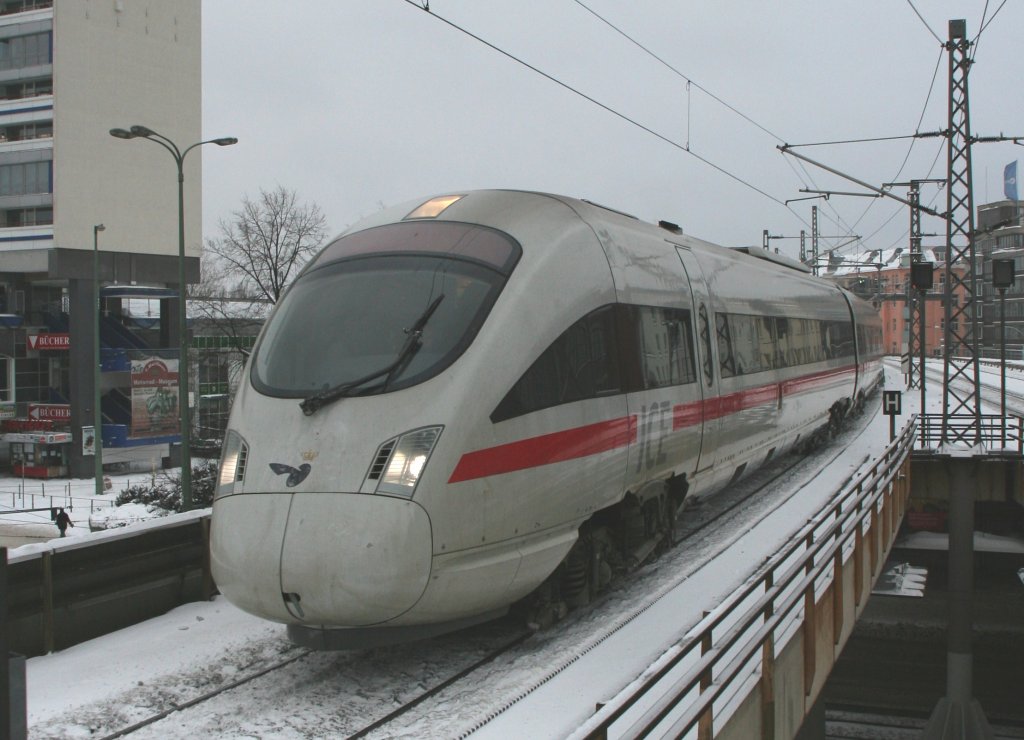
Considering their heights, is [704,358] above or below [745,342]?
below

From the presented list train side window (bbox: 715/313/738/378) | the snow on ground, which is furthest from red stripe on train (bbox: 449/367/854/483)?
the snow on ground

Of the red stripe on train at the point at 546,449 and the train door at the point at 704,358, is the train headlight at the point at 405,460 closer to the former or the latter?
the red stripe on train at the point at 546,449

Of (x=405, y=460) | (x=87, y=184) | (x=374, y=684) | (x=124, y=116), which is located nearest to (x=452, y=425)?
(x=405, y=460)

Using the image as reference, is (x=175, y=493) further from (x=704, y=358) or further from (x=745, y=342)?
(x=704, y=358)

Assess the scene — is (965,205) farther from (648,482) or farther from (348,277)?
(348,277)

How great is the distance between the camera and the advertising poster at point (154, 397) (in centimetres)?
4216

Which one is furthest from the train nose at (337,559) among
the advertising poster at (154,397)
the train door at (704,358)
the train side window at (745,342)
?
the advertising poster at (154,397)

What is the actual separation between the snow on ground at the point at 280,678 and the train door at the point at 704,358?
7.11ft

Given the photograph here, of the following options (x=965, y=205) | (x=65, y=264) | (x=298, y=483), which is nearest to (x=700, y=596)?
(x=298, y=483)

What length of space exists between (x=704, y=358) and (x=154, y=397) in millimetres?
36159

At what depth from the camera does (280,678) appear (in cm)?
757

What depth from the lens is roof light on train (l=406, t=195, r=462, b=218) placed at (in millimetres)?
8727

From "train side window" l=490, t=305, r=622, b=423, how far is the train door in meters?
2.55

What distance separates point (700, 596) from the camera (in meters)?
9.52
